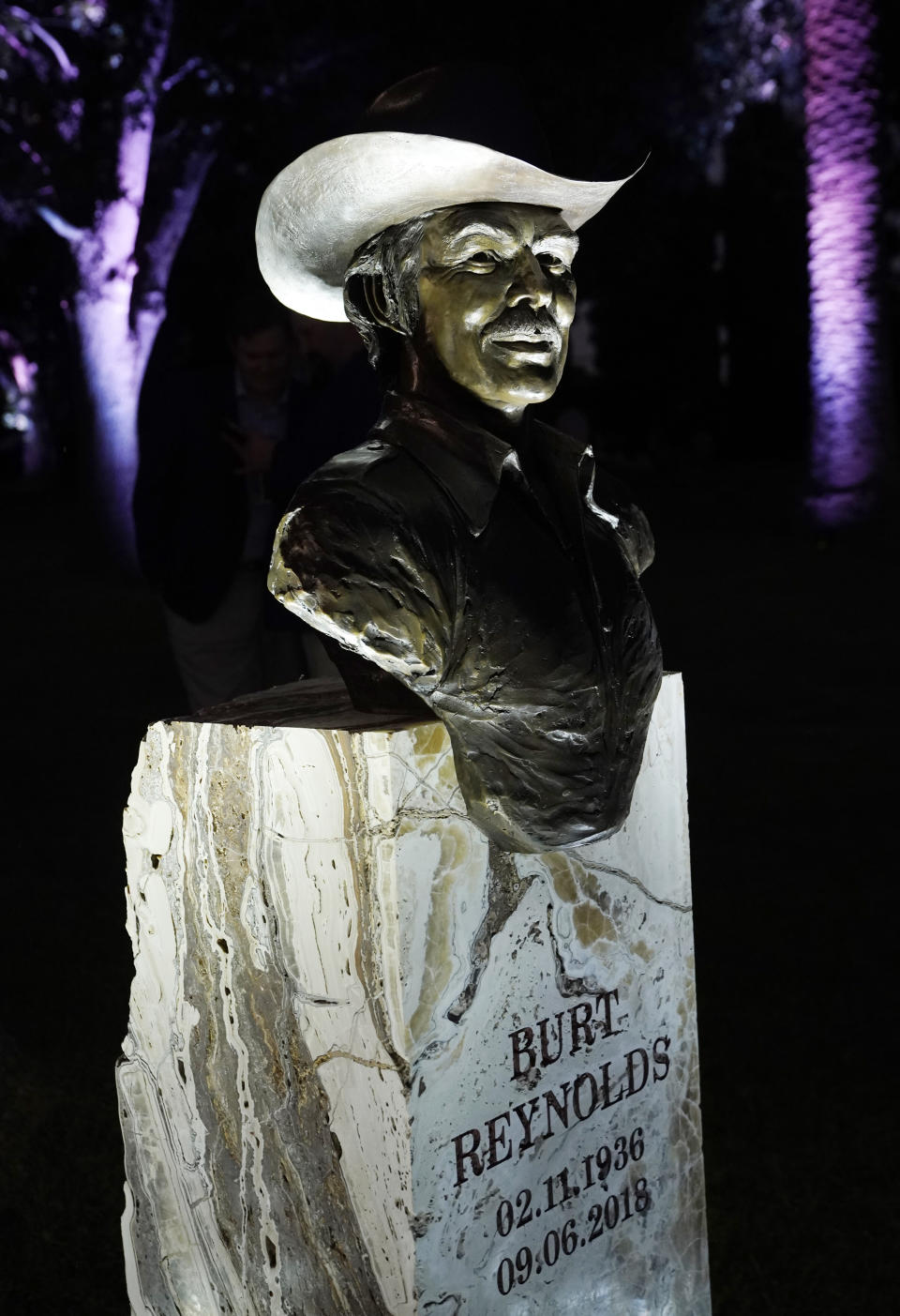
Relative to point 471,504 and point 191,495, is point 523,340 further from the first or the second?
point 191,495

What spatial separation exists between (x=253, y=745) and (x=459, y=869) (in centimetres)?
40

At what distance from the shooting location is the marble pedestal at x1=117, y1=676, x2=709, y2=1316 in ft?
8.71

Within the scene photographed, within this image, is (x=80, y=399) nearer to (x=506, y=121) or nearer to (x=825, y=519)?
(x=825, y=519)

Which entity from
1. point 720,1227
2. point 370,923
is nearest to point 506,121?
point 370,923

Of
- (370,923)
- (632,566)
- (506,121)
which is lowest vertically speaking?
(370,923)

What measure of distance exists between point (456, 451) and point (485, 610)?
281mm

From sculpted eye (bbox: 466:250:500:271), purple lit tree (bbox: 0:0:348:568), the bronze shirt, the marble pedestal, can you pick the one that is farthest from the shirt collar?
purple lit tree (bbox: 0:0:348:568)

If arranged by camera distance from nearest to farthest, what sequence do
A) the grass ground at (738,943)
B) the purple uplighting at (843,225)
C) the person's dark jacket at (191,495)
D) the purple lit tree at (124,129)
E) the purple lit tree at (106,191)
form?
1. the grass ground at (738,943)
2. the person's dark jacket at (191,495)
3. the purple uplighting at (843,225)
4. the purple lit tree at (124,129)
5. the purple lit tree at (106,191)

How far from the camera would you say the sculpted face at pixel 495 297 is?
8.70 feet

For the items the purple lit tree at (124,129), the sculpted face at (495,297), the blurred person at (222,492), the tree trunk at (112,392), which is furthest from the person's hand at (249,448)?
the tree trunk at (112,392)

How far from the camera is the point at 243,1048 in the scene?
113 inches

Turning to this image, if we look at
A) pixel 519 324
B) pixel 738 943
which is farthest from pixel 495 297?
Answer: pixel 738 943

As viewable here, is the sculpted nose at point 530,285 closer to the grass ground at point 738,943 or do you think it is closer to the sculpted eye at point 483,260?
the sculpted eye at point 483,260

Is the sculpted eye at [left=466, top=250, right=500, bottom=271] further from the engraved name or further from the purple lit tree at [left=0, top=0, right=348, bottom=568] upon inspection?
the purple lit tree at [left=0, top=0, right=348, bottom=568]
